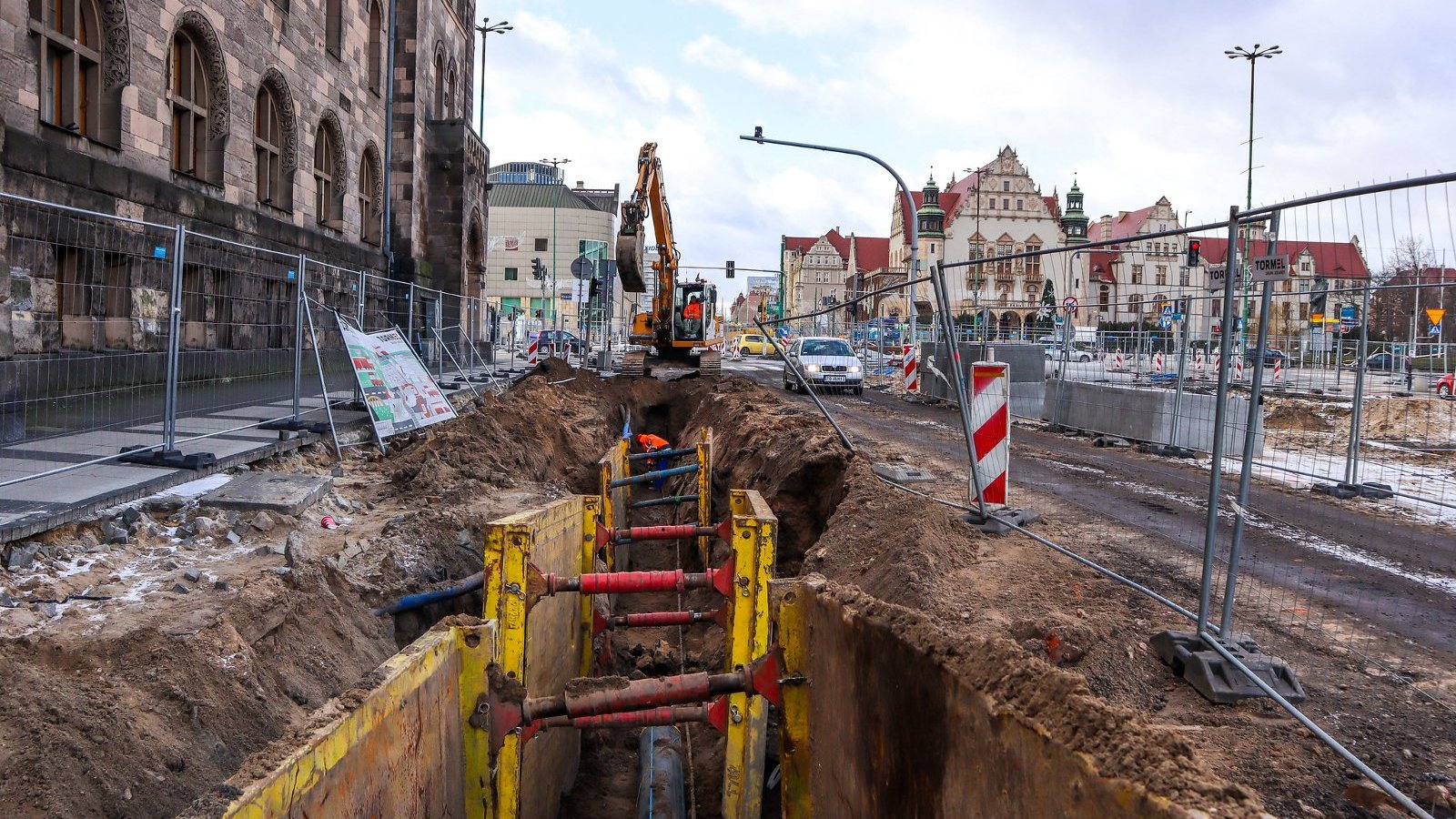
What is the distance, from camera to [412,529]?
6.96 m

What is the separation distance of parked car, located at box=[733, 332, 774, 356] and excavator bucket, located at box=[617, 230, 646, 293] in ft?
129

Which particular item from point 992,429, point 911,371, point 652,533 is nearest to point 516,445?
point 652,533

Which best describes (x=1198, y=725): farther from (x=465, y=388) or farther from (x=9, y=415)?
(x=465, y=388)

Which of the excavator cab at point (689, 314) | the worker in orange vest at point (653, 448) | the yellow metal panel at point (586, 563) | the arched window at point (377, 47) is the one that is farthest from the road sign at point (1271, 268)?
the arched window at point (377, 47)

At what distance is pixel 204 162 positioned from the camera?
13.2 meters

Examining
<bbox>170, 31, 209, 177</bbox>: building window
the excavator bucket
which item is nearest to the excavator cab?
the excavator bucket

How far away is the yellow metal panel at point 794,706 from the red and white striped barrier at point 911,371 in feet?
56.9

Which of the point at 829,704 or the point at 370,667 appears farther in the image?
the point at 370,667

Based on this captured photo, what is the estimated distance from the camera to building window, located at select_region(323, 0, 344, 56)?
1805 cm

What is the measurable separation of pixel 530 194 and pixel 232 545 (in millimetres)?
→ 69462

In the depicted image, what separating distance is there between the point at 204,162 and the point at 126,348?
20.1 ft

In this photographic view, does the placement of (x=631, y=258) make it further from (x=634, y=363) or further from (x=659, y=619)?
(x=659, y=619)

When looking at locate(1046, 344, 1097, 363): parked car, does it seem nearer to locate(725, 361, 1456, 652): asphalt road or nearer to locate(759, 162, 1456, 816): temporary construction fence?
locate(759, 162, 1456, 816): temporary construction fence

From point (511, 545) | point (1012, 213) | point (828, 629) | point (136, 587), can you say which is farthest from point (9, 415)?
point (1012, 213)
